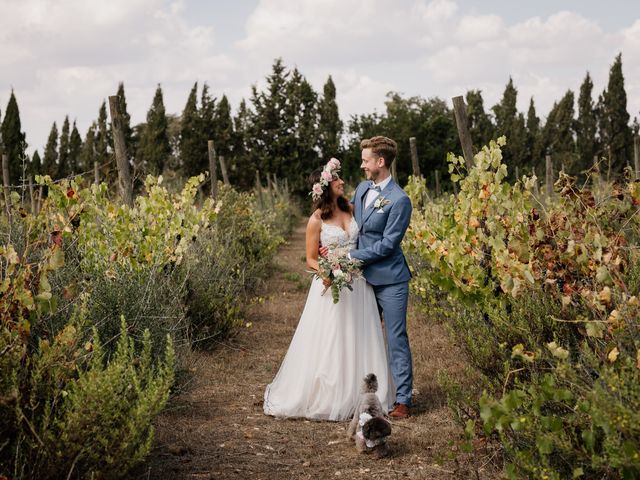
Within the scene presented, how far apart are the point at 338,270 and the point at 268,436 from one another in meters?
1.22

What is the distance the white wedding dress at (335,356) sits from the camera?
4.96 metres

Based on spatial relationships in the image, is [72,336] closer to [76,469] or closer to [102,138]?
[76,469]

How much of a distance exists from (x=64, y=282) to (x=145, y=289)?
57cm

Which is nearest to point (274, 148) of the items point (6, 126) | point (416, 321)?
point (6, 126)

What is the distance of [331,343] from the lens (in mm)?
5012

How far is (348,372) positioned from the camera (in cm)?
498

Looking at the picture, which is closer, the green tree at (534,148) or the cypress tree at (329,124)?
the cypress tree at (329,124)

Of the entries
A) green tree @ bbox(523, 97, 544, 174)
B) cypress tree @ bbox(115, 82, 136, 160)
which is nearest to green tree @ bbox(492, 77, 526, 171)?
green tree @ bbox(523, 97, 544, 174)

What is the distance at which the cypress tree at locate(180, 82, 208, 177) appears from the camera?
3709 centimetres

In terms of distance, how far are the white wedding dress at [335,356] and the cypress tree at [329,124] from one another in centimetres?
2992

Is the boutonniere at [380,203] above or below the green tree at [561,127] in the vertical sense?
below

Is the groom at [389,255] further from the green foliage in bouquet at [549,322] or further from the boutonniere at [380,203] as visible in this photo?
the green foliage in bouquet at [549,322]

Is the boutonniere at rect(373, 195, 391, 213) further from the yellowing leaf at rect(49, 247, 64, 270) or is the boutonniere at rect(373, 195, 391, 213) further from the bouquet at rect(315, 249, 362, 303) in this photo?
the yellowing leaf at rect(49, 247, 64, 270)

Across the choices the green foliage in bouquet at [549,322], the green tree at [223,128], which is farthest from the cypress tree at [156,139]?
the green foliage in bouquet at [549,322]
